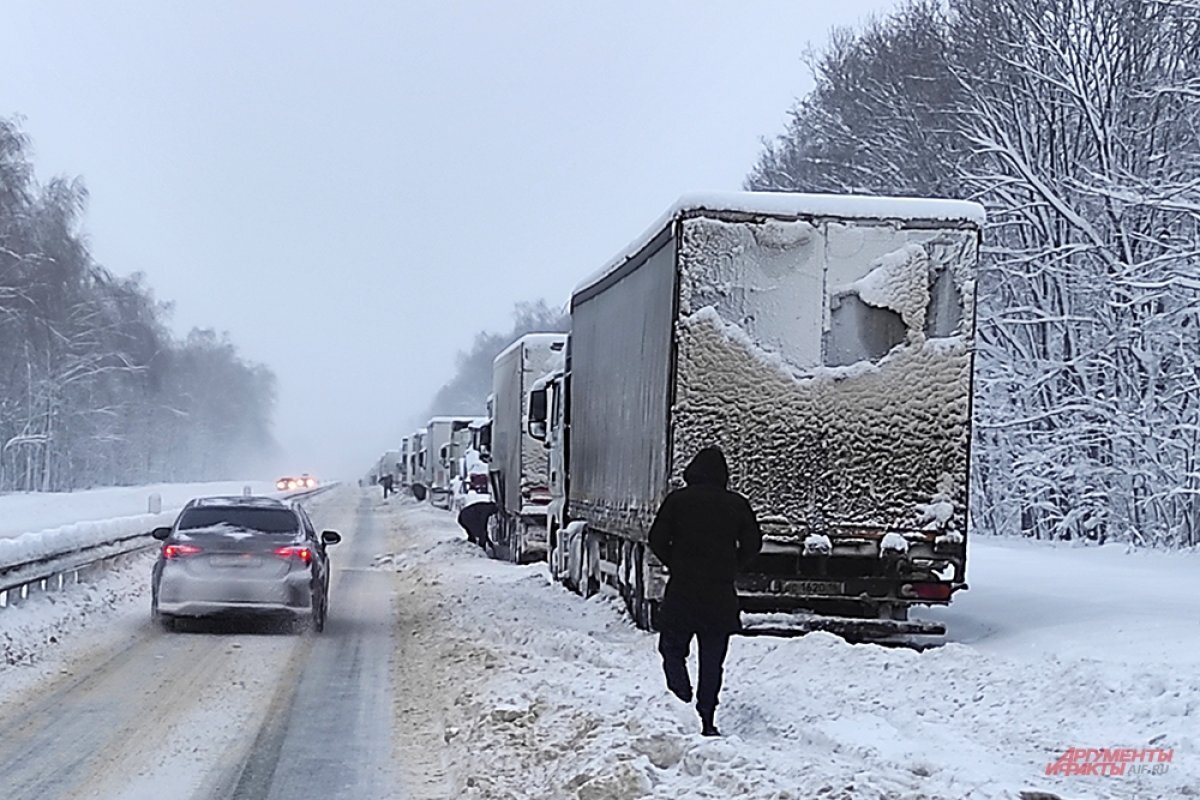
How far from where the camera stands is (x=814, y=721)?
1020 centimetres

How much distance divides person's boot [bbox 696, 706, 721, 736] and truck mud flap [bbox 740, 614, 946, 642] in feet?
16.3

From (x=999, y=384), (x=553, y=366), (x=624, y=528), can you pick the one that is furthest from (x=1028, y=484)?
(x=624, y=528)

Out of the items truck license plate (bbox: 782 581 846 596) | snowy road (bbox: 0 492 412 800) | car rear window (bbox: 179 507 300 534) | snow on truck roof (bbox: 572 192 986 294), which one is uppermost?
snow on truck roof (bbox: 572 192 986 294)

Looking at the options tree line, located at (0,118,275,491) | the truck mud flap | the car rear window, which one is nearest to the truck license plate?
the truck mud flap

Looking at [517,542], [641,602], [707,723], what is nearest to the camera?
[707,723]

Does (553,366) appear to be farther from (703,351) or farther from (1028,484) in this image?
(703,351)

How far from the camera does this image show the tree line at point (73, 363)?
6044 cm

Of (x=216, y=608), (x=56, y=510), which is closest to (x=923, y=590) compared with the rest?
(x=216, y=608)

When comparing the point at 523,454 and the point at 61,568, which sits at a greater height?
the point at 523,454

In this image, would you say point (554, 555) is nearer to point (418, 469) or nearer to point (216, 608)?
point (216, 608)

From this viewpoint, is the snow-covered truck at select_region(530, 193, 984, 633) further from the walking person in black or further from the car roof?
the car roof

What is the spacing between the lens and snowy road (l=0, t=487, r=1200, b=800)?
860 centimetres

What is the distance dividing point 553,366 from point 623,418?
38.3 feet

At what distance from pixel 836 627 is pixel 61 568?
10459 mm
